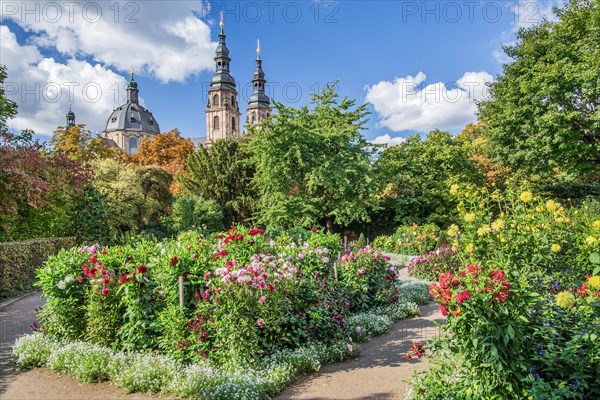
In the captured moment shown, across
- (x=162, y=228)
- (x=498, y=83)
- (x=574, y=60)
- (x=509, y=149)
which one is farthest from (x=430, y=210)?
(x=162, y=228)

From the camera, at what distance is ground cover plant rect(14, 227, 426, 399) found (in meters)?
4.33

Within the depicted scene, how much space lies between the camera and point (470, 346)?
2.85 m

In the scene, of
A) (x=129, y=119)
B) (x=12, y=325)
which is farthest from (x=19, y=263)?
(x=129, y=119)

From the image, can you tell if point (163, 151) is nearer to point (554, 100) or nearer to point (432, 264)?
point (432, 264)

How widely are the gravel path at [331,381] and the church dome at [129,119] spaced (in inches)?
3294

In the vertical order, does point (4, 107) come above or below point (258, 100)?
below

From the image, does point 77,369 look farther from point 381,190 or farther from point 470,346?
point 381,190

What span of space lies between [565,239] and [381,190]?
1833 centimetres

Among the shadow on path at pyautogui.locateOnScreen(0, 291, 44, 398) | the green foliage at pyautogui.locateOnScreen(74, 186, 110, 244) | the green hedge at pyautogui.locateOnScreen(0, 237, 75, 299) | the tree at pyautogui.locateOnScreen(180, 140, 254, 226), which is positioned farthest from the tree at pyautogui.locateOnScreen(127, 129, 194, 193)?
the shadow on path at pyautogui.locateOnScreen(0, 291, 44, 398)

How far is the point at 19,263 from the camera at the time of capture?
9.78 m

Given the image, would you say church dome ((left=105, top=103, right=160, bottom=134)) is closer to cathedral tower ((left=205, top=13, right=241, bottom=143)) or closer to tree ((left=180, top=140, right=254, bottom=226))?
cathedral tower ((left=205, top=13, right=241, bottom=143))

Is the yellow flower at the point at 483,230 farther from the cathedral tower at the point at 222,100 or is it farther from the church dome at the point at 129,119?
the church dome at the point at 129,119

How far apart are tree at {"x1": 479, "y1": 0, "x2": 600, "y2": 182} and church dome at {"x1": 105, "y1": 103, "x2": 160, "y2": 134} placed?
78444 mm

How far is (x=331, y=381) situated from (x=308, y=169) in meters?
14.8
